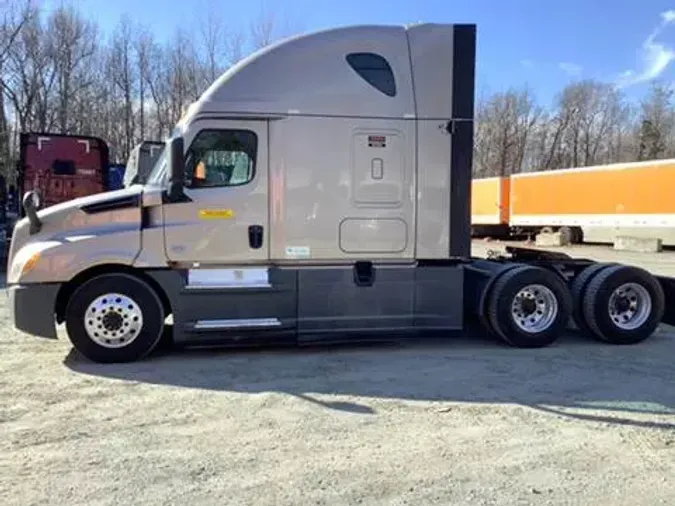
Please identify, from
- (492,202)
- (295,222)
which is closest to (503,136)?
(492,202)

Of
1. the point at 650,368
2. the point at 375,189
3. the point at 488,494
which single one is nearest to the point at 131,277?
the point at 375,189

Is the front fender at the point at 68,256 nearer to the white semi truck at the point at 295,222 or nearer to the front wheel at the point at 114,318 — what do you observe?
the white semi truck at the point at 295,222

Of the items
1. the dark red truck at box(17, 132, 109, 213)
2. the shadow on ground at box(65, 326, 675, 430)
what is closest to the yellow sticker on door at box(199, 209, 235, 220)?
the shadow on ground at box(65, 326, 675, 430)

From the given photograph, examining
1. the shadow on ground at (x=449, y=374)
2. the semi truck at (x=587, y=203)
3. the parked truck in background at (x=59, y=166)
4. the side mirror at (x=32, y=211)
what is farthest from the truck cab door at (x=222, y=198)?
the semi truck at (x=587, y=203)

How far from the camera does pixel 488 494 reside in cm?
418

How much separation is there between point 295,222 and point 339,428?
2986 mm

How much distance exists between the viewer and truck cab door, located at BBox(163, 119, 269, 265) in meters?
7.54

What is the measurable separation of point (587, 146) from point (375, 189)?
258 ft

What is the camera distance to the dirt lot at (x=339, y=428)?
4.26 metres

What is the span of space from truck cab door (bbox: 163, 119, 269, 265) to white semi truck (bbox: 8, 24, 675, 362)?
2 cm

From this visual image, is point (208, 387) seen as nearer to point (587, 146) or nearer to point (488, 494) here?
point (488, 494)

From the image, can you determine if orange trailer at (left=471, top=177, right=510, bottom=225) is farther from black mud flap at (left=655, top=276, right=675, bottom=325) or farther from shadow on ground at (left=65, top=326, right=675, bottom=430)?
shadow on ground at (left=65, top=326, right=675, bottom=430)

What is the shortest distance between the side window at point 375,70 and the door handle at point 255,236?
2.06 m

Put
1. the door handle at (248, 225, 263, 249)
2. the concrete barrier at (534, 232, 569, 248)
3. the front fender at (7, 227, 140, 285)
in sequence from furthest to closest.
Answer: the concrete barrier at (534, 232, 569, 248) < the door handle at (248, 225, 263, 249) < the front fender at (7, 227, 140, 285)
